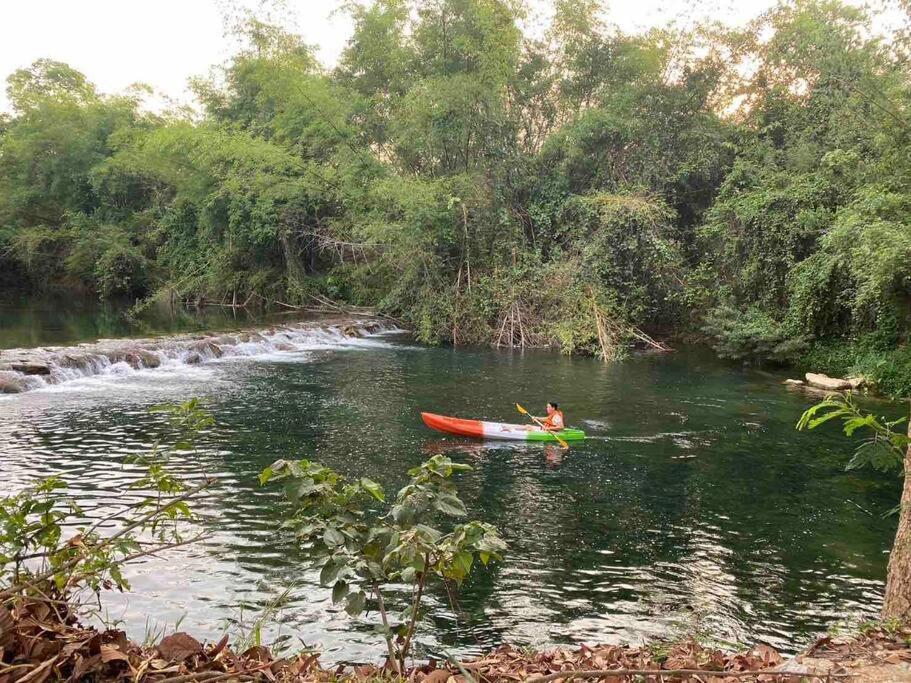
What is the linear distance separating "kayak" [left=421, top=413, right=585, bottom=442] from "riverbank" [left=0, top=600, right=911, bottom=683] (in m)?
→ 7.01

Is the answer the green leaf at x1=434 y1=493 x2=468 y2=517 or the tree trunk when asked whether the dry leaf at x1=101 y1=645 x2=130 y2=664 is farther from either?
the tree trunk

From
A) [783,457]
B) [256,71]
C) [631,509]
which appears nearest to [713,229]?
[783,457]

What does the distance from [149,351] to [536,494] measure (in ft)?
39.9

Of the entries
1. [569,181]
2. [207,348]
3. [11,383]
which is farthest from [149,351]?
[569,181]

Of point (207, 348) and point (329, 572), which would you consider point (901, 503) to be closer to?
point (329, 572)

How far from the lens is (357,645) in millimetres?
5035

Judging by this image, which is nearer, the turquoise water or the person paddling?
the person paddling

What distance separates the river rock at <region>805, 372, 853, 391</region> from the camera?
1516 centimetres

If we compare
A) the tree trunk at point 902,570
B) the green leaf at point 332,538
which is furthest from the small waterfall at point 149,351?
the tree trunk at point 902,570

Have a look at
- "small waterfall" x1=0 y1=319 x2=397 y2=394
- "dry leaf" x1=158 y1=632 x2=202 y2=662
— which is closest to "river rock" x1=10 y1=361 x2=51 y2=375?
"small waterfall" x1=0 y1=319 x2=397 y2=394

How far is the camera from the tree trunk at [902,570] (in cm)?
411

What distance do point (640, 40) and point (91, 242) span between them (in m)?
27.8

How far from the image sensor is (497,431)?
11.4 m

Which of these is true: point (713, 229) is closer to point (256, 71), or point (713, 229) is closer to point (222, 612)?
point (222, 612)
